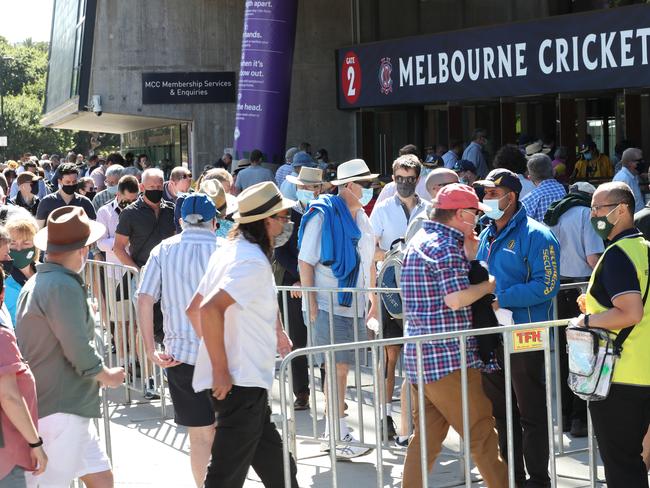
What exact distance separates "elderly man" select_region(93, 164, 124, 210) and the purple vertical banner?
26.0ft

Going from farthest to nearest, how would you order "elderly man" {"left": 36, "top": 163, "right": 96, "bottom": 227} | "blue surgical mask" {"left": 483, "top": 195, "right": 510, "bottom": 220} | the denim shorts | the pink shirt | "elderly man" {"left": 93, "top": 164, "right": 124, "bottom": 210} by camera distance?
"elderly man" {"left": 93, "top": 164, "right": 124, "bottom": 210}, "elderly man" {"left": 36, "top": 163, "right": 96, "bottom": 227}, the denim shorts, "blue surgical mask" {"left": 483, "top": 195, "right": 510, "bottom": 220}, the pink shirt

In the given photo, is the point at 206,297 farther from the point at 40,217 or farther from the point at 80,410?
the point at 40,217

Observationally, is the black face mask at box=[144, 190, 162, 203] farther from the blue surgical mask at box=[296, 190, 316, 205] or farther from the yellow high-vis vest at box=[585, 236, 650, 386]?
the yellow high-vis vest at box=[585, 236, 650, 386]

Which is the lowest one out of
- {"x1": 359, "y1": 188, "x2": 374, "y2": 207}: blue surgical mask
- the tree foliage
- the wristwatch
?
the wristwatch

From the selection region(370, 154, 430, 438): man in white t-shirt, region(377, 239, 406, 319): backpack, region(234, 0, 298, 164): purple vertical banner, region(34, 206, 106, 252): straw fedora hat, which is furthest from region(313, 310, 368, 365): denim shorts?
region(234, 0, 298, 164): purple vertical banner

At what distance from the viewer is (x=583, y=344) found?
17.8ft

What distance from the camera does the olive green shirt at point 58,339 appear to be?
504 cm

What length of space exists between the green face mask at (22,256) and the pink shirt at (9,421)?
5.65 ft

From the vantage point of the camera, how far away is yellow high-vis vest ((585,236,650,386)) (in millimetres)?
5340

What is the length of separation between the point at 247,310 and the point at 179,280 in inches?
46.6

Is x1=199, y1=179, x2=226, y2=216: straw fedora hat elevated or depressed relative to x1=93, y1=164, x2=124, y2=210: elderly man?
depressed

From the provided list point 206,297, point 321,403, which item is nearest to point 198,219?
point 206,297

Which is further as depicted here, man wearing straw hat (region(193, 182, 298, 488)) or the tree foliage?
the tree foliage

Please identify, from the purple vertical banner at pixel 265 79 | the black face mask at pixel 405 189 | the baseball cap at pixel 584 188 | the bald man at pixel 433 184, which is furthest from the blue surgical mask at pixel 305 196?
the purple vertical banner at pixel 265 79
